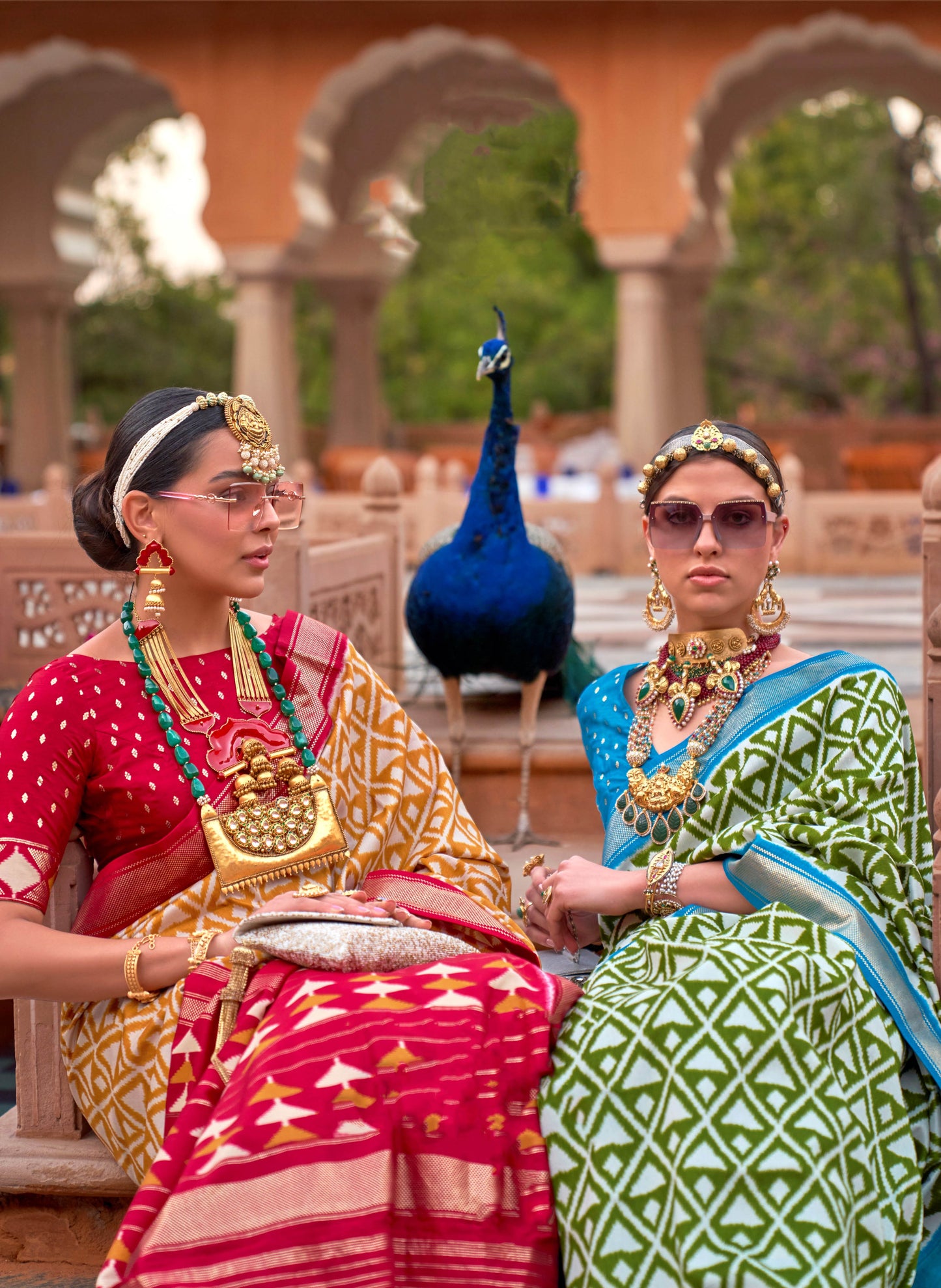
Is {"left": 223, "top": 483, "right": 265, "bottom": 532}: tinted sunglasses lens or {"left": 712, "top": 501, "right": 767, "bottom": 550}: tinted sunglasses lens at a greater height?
{"left": 223, "top": 483, "right": 265, "bottom": 532}: tinted sunglasses lens

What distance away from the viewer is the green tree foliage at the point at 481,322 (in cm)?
2839

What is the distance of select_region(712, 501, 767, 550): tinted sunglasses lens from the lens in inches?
82.4

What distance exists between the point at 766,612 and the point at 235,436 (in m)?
0.78

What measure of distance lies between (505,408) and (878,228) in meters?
22.6

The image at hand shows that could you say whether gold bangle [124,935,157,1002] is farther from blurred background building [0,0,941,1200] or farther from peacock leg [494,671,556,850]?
peacock leg [494,671,556,850]

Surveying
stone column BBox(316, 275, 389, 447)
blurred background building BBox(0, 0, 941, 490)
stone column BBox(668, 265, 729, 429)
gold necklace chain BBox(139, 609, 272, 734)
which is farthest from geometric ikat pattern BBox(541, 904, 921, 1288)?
stone column BBox(316, 275, 389, 447)

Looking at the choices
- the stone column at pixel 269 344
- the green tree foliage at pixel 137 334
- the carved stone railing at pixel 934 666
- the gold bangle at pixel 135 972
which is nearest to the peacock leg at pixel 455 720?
the carved stone railing at pixel 934 666

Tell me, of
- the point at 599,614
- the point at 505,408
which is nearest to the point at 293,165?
the point at 599,614

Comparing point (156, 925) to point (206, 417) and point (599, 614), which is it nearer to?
point (206, 417)

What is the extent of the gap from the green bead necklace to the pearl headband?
144mm

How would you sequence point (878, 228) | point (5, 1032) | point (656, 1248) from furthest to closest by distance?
point (878, 228) < point (5, 1032) < point (656, 1248)

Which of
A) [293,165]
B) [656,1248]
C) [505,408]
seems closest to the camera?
[656,1248]

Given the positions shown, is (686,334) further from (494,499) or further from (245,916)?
(245,916)

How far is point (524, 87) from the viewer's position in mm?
15078
